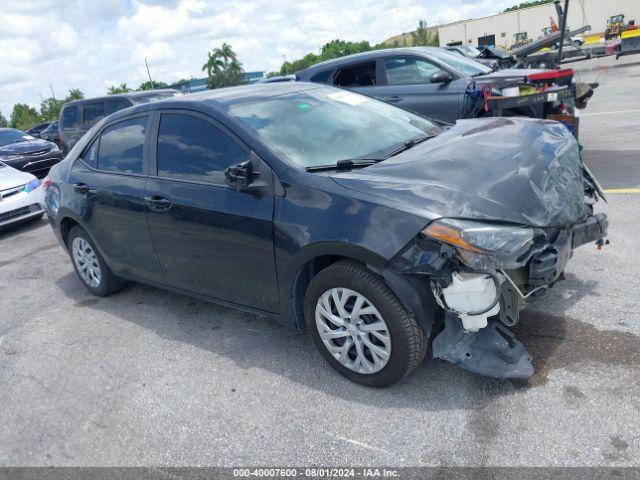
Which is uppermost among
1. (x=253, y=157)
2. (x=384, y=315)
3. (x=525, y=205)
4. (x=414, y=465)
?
(x=253, y=157)

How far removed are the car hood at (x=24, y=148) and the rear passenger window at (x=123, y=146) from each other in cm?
920

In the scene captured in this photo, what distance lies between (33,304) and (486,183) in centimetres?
443

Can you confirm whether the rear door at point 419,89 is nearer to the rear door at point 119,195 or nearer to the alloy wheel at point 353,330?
the rear door at point 119,195

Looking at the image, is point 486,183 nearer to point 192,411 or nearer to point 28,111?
point 192,411

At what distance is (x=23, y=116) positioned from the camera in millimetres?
53594

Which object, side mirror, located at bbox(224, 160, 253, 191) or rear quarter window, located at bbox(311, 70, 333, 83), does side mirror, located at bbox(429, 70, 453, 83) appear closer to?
rear quarter window, located at bbox(311, 70, 333, 83)

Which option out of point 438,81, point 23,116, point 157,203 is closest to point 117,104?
point 438,81

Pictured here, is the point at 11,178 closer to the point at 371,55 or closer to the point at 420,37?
the point at 371,55

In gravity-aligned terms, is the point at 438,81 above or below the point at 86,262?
above

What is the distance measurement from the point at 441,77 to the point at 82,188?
17.2 ft

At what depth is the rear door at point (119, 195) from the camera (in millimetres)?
4309

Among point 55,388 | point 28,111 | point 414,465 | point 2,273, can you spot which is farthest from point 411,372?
point 28,111

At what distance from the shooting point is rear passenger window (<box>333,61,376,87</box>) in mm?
8867

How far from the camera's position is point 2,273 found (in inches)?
254
